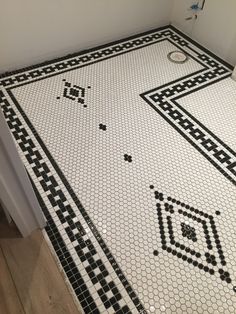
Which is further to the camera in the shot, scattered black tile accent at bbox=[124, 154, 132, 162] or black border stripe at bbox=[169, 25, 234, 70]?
black border stripe at bbox=[169, 25, 234, 70]

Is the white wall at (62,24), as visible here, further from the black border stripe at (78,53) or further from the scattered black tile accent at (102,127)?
the scattered black tile accent at (102,127)

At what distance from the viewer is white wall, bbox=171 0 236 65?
67.4 inches

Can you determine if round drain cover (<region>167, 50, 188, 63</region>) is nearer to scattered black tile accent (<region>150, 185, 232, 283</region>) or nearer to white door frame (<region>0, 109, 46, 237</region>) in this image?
scattered black tile accent (<region>150, 185, 232, 283</region>)

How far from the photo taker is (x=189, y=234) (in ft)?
3.62

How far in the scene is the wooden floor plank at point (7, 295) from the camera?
91cm

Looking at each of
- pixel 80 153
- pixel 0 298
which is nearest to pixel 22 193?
pixel 0 298

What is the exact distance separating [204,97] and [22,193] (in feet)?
3.96

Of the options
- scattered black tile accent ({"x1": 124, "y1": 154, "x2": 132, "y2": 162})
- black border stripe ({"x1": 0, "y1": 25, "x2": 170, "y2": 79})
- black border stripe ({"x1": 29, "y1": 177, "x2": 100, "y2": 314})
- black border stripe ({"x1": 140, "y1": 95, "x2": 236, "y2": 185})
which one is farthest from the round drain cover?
black border stripe ({"x1": 29, "y1": 177, "x2": 100, "y2": 314})

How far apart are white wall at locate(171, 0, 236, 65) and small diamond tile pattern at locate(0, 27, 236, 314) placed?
0.13m

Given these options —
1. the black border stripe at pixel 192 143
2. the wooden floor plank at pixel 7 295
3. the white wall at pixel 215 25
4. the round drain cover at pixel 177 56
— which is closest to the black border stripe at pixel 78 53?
the white wall at pixel 215 25

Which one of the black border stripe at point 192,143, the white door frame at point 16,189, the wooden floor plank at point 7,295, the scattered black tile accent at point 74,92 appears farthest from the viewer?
the scattered black tile accent at point 74,92

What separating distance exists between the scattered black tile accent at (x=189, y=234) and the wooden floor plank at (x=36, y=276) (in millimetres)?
413

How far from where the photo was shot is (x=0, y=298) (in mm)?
926

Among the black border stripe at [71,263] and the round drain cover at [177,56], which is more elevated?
the round drain cover at [177,56]
